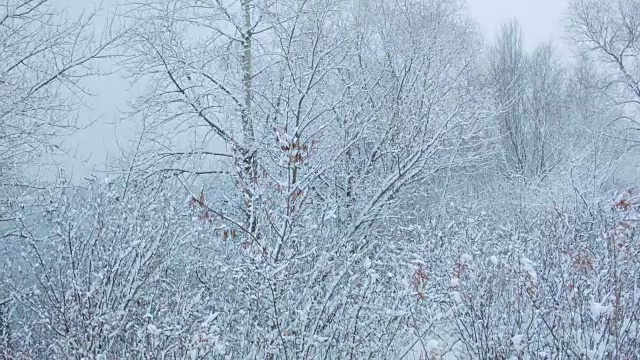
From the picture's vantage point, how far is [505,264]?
A: 5.12 meters

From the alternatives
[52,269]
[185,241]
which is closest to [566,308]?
[185,241]

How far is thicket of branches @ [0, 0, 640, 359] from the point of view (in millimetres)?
4719

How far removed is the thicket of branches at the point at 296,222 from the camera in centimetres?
472

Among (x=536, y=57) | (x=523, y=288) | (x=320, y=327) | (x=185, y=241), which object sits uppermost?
(x=536, y=57)

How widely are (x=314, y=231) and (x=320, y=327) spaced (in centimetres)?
115

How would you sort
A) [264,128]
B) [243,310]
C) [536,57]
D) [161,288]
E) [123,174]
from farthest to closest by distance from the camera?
[536,57] → [264,128] → [123,174] → [161,288] → [243,310]

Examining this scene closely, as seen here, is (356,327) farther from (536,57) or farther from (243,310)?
(536,57)

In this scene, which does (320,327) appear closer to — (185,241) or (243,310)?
(243,310)

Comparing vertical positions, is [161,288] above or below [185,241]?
below

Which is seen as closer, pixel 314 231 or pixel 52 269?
pixel 52 269

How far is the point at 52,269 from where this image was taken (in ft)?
17.7

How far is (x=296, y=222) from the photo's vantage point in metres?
5.51

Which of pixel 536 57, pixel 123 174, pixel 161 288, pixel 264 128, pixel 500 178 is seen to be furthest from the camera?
pixel 536 57

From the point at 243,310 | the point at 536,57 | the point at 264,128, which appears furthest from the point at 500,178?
the point at 243,310
